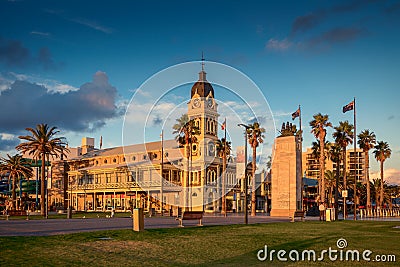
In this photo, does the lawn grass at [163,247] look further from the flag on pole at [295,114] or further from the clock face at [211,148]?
the clock face at [211,148]

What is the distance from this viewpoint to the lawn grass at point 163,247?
1480cm

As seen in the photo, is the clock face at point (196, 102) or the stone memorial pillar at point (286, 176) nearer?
the stone memorial pillar at point (286, 176)

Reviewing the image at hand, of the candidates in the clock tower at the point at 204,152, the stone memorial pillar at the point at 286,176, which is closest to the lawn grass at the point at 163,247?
the stone memorial pillar at the point at 286,176

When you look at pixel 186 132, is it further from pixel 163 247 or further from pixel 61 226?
pixel 163 247

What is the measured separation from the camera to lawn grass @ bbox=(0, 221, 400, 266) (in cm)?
1480

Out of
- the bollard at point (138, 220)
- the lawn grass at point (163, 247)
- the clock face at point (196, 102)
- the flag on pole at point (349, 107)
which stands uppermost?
the clock face at point (196, 102)

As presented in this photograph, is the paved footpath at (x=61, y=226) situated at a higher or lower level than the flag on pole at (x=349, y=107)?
lower

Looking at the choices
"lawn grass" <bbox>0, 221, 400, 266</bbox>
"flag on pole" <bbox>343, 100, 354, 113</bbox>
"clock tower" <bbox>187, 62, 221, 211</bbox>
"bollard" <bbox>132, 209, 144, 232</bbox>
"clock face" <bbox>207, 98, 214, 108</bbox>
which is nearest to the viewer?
"lawn grass" <bbox>0, 221, 400, 266</bbox>

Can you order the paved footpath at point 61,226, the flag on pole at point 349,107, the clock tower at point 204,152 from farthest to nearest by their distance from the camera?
the clock tower at point 204,152 < the flag on pole at point 349,107 < the paved footpath at point 61,226

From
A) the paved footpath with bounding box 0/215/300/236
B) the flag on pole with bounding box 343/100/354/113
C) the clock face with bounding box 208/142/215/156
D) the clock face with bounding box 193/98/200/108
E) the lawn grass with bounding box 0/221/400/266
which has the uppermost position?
the clock face with bounding box 193/98/200/108

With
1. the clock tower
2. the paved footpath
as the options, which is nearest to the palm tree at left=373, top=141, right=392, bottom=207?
the clock tower

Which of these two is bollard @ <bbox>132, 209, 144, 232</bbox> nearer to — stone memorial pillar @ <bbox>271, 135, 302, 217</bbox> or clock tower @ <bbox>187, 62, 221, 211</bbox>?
stone memorial pillar @ <bbox>271, 135, 302, 217</bbox>

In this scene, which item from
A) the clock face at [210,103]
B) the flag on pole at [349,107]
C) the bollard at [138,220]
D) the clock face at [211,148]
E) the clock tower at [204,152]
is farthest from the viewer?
the clock face at [210,103]

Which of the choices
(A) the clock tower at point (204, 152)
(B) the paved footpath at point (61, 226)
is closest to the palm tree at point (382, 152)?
(A) the clock tower at point (204, 152)
